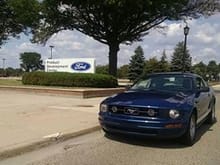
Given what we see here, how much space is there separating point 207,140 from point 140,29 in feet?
83.6

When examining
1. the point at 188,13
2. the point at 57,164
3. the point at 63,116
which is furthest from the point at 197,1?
the point at 57,164

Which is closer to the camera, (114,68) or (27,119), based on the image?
(27,119)

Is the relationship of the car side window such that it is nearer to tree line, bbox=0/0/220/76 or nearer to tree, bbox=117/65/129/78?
tree line, bbox=0/0/220/76

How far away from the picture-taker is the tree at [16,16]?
3234 centimetres

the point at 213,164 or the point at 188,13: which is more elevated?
the point at 188,13

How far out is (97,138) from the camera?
974cm

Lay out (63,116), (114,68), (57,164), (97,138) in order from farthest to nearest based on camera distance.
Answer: (114,68) < (63,116) < (97,138) < (57,164)

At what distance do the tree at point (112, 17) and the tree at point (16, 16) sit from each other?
0.86 m

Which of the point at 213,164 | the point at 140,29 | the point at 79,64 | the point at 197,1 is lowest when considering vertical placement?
the point at 213,164

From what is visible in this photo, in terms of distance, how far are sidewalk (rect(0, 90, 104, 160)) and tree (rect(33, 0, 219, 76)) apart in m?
17.1

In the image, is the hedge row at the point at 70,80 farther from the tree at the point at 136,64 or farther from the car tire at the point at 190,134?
the tree at the point at 136,64

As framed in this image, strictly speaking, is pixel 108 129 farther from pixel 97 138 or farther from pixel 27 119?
pixel 27 119

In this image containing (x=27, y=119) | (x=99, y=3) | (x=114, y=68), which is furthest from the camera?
(x=114, y=68)

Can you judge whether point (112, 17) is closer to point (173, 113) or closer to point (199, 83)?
point (199, 83)
